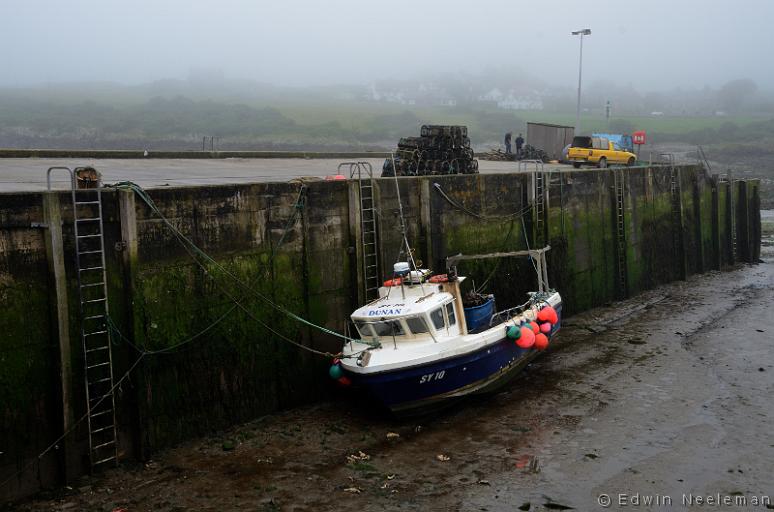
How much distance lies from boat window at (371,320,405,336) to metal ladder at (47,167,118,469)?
448cm

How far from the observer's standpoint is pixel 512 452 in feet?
43.5

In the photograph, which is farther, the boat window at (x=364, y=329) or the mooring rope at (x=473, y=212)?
the mooring rope at (x=473, y=212)

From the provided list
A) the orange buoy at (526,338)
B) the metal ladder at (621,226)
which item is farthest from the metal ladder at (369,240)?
the metal ladder at (621,226)

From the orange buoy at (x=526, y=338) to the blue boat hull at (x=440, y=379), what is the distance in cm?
20

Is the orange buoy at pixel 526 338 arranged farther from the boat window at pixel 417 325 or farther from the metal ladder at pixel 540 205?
the metal ladder at pixel 540 205

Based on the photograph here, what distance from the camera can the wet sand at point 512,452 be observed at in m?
11.5

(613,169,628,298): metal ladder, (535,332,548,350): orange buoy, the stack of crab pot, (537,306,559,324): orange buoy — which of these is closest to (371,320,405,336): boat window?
(535,332,548,350): orange buoy

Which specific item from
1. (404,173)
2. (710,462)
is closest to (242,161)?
(404,173)

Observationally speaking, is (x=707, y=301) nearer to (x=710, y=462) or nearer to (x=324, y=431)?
(x=710, y=462)

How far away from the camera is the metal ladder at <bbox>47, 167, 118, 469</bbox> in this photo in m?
11.7

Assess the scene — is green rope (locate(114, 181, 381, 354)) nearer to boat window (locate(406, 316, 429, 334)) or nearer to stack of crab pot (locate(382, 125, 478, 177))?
boat window (locate(406, 316, 429, 334))

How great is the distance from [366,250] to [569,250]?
850 cm

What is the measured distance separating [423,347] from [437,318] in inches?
29.0

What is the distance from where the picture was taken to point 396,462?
12711mm
